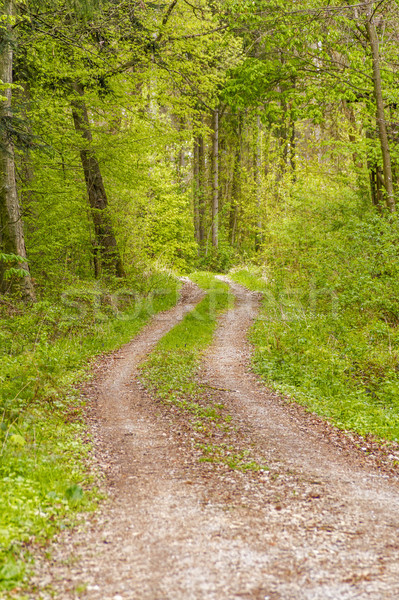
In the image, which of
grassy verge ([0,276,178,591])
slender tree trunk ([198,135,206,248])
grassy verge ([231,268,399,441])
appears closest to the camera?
grassy verge ([0,276,178,591])

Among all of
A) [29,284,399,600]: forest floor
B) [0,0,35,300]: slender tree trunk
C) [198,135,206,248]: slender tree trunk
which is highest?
[198,135,206,248]: slender tree trunk

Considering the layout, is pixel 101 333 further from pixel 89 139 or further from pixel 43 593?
pixel 43 593

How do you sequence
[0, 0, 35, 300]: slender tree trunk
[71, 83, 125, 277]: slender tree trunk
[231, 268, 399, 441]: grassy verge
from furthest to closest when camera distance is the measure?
[71, 83, 125, 277]: slender tree trunk < [0, 0, 35, 300]: slender tree trunk < [231, 268, 399, 441]: grassy verge

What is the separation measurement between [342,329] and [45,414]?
6982 millimetres

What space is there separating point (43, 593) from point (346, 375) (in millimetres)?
7064

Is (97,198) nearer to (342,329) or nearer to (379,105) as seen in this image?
(379,105)

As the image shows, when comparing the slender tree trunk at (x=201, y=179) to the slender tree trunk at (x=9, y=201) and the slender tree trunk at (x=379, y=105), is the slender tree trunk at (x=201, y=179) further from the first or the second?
the slender tree trunk at (x=9, y=201)

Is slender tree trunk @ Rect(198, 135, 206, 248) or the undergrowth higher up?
slender tree trunk @ Rect(198, 135, 206, 248)

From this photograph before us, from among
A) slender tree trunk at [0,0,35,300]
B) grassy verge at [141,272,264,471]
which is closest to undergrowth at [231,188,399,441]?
grassy verge at [141,272,264,471]

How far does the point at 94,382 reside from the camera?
9.67 m

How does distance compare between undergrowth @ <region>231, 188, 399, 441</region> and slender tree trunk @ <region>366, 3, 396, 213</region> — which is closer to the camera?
undergrowth @ <region>231, 188, 399, 441</region>

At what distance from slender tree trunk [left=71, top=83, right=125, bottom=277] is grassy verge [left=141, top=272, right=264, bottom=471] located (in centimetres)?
363

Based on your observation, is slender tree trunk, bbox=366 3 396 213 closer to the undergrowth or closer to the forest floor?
the undergrowth

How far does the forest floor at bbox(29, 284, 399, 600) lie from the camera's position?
3.38 meters
